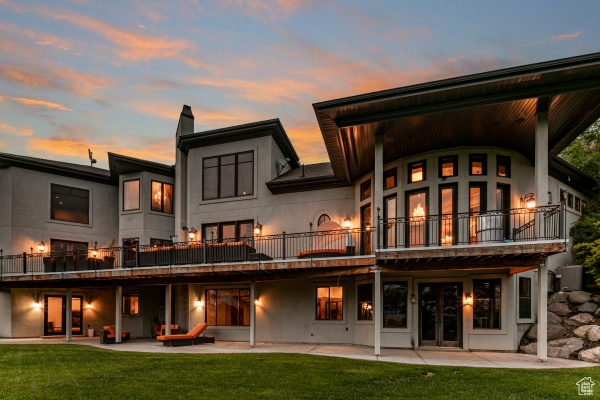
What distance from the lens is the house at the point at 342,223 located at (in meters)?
12.0

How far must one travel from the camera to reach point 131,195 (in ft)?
72.5

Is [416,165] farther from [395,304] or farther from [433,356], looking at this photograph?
[433,356]

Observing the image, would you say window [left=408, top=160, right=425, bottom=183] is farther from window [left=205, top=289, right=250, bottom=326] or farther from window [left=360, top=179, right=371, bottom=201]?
window [left=205, top=289, right=250, bottom=326]

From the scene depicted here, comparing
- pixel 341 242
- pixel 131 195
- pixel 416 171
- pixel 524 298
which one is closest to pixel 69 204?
pixel 131 195

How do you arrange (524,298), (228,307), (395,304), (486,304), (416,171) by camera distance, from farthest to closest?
1. (228,307)
2. (395,304)
3. (416,171)
4. (524,298)
5. (486,304)

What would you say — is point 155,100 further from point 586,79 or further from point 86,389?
point 586,79

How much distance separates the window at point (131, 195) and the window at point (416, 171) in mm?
13416

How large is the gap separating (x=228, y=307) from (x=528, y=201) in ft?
41.3

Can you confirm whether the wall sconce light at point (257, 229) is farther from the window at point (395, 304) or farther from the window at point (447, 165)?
the window at point (447, 165)

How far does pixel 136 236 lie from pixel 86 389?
1380 centimetres

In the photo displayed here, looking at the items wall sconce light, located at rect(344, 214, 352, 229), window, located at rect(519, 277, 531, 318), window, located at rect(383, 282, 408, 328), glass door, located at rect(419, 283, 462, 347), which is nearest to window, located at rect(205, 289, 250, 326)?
wall sconce light, located at rect(344, 214, 352, 229)

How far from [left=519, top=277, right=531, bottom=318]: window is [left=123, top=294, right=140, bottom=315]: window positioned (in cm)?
1704

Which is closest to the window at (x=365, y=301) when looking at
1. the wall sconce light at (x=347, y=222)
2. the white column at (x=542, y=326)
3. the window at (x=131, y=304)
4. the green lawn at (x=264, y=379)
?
the wall sconce light at (x=347, y=222)

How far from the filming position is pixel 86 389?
Result: 8.30 m
